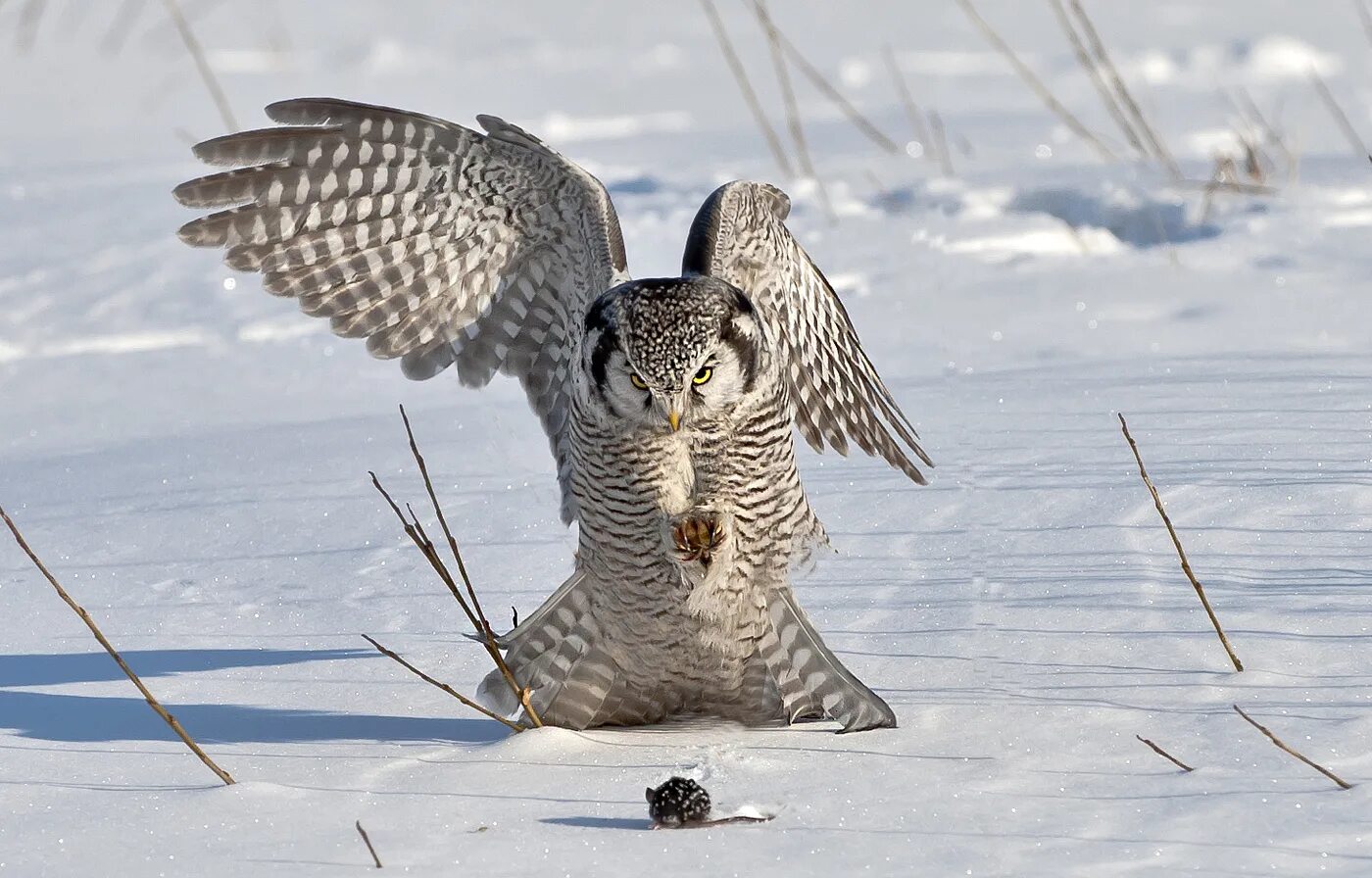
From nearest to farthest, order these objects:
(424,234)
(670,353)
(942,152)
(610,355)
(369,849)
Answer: (369,849) < (670,353) < (610,355) < (424,234) < (942,152)

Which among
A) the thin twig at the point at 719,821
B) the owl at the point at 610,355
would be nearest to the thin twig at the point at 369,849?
the thin twig at the point at 719,821

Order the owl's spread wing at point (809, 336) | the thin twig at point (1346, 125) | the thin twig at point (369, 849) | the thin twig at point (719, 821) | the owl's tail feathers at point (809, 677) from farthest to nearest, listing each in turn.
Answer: the thin twig at point (1346, 125)
the owl's spread wing at point (809, 336)
the owl's tail feathers at point (809, 677)
the thin twig at point (719, 821)
the thin twig at point (369, 849)

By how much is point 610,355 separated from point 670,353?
0.51ft

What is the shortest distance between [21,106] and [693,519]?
876 centimetres

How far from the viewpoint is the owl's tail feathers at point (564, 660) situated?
318 centimetres

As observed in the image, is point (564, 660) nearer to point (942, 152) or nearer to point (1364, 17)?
point (1364, 17)

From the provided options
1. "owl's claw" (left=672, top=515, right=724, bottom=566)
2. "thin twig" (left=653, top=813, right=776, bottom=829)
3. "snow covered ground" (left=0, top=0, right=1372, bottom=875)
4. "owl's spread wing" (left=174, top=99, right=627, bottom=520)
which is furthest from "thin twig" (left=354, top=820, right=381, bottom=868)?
"owl's spread wing" (left=174, top=99, right=627, bottom=520)

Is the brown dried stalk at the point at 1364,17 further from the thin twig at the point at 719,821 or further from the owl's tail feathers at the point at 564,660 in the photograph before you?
the thin twig at the point at 719,821

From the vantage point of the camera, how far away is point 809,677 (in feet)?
10.0

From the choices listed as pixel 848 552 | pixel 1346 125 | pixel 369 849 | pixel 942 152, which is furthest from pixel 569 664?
pixel 942 152

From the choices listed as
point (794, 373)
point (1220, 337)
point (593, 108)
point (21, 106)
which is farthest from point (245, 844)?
point (21, 106)

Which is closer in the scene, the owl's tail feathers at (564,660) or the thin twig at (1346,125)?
the owl's tail feathers at (564,660)

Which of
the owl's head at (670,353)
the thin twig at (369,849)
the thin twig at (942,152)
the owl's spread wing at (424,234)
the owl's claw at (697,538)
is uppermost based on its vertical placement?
the owl's spread wing at (424,234)

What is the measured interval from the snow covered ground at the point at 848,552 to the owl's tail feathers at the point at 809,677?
0.19ft
